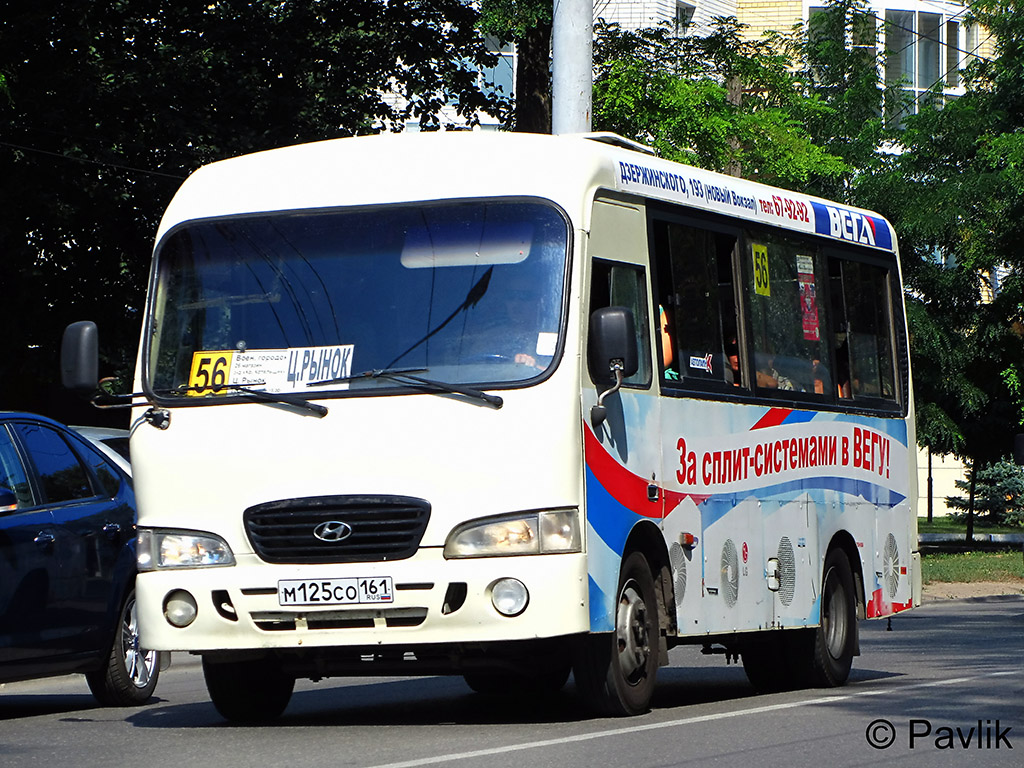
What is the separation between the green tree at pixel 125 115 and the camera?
2333 cm

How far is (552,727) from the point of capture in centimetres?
1009

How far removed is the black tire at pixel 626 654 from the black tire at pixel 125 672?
10.8 ft

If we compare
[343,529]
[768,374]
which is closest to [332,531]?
[343,529]

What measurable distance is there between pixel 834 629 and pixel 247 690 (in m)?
4.41

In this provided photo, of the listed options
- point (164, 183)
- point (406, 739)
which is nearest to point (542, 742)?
point (406, 739)

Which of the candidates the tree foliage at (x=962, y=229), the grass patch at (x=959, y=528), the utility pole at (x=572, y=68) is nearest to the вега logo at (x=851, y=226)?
the utility pole at (x=572, y=68)

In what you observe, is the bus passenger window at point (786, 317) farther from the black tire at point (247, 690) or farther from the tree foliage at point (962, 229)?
the tree foliage at point (962, 229)

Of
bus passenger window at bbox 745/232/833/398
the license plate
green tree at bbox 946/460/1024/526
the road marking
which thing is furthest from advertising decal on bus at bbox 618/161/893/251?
green tree at bbox 946/460/1024/526

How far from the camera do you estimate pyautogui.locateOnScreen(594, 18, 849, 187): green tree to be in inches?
1041

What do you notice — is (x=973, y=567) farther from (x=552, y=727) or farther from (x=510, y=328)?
(x=510, y=328)

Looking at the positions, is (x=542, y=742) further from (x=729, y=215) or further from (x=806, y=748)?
(x=729, y=215)

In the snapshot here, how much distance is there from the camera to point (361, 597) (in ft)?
31.6

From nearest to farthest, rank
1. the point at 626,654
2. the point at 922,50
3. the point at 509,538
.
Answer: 1. the point at 509,538
2. the point at 626,654
3. the point at 922,50

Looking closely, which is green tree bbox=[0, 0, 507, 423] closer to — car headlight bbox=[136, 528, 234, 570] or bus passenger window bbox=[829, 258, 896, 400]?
bus passenger window bbox=[829, 258, 896, 400]
